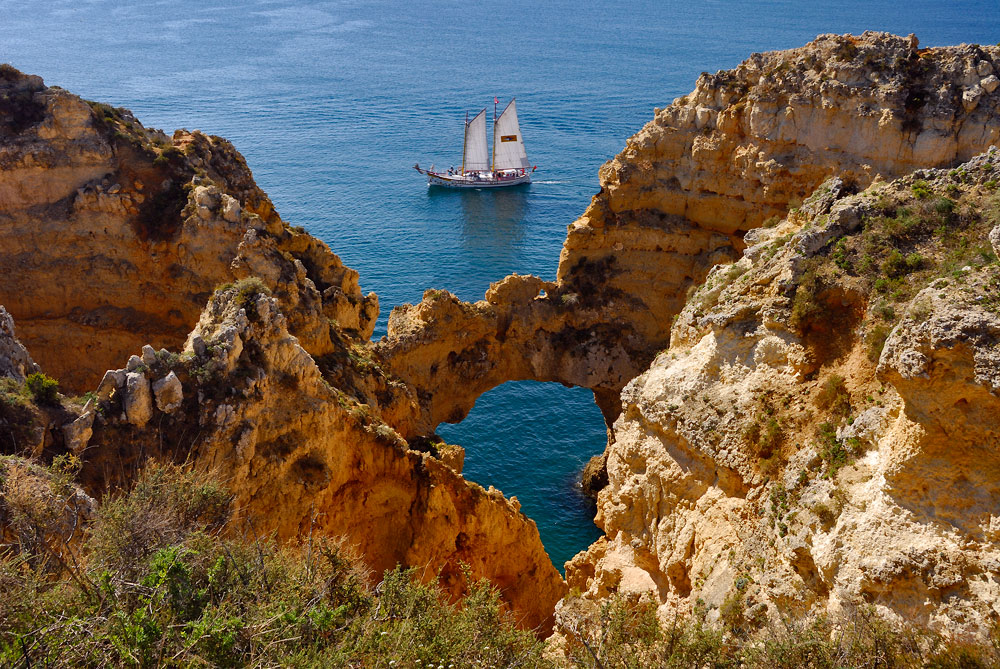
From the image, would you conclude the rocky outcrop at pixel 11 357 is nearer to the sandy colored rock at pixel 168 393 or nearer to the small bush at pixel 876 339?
the sandy colored rock at pixel 168 393

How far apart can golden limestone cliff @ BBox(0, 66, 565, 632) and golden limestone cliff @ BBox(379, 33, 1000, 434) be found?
280 inches

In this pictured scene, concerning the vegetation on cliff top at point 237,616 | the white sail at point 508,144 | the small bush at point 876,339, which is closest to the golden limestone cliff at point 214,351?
the vegetation on cliff top at point 237,616

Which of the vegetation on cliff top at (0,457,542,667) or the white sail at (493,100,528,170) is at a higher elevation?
the white sail at (493,100,528,170)

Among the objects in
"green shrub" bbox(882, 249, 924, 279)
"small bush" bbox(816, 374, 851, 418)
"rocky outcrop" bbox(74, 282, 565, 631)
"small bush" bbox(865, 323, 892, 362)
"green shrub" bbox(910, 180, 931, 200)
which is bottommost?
"rocky outcrop" bbox(74, 282, 565, 631)

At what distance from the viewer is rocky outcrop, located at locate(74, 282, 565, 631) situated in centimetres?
1711

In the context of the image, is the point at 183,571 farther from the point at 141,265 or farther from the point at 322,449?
the point at 141,265

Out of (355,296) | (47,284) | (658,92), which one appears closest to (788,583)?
(355,296)

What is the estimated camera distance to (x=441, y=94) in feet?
354

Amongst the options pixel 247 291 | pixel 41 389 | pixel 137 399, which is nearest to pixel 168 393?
pixel 137 399

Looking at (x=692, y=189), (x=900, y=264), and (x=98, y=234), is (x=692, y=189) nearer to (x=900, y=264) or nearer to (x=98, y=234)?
(x=900, y=264)

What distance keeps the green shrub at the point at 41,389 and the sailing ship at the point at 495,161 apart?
6795cm

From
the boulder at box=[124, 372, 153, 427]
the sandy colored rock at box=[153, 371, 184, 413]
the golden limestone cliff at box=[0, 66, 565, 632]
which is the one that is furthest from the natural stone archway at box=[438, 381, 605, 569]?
the boulder at box=[124, 372, 153, 427]

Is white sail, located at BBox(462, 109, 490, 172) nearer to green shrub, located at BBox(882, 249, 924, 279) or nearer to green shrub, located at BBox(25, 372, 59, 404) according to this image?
green shrub, located at BBox(25, 372, 59, 404)

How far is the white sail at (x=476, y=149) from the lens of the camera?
279 ft
